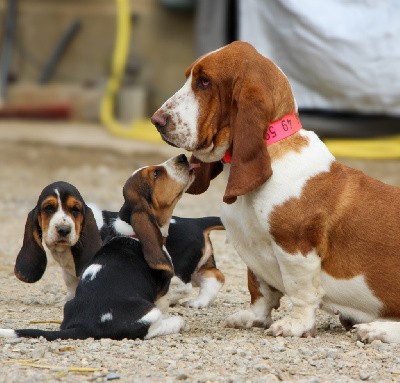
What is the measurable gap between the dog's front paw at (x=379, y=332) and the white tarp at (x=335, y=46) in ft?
25.6

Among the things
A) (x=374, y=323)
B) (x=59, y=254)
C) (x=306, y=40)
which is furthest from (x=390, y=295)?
(x=306, y=40)

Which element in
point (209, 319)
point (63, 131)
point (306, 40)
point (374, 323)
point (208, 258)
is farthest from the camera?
point (63, 131)

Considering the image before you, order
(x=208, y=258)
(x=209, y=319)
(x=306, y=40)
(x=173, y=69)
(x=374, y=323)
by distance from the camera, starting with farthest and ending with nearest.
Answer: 1. (x=173, y=69)
2. (x=306, y=40)
3. (x=208, y=258)
4. (x=209, y=319)
5. (x=374, y=323)

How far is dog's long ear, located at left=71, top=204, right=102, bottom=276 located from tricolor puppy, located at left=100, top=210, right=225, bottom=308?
0.13 metres

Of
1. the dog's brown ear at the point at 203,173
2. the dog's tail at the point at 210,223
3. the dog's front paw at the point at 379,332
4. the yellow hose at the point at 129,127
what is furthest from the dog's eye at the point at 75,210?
the yellow hose at the point at 129,127

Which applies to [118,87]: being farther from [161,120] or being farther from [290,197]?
[290,197]

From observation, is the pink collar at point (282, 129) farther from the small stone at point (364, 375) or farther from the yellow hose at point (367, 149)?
the yellow hose at point (367, 149)

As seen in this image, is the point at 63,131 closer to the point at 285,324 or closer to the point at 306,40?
the point at 306,40

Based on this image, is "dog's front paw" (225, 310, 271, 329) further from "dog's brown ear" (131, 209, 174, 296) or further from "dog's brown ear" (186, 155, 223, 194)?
"dog's brown ear" (186, 155, 223, 194)

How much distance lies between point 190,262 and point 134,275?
108 centimetres

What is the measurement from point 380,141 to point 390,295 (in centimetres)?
844

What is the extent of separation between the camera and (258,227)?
19.0ft

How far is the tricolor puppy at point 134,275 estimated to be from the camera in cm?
569

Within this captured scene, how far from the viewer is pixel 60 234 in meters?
6.54
